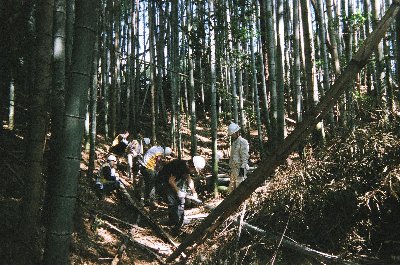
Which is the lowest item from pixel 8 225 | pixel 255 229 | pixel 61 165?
pixel 255 229

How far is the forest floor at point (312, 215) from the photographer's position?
352 centimetres

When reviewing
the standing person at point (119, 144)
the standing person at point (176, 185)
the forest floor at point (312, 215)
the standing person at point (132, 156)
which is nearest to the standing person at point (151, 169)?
the standing person at point (176, 185)

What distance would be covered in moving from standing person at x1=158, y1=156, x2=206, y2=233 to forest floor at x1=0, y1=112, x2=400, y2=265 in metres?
0.68

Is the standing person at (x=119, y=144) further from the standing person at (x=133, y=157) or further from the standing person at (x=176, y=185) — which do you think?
the standing person at (x=176, y=185)

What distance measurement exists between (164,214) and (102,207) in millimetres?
1157

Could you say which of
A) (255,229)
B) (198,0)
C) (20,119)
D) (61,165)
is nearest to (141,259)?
(255,229)

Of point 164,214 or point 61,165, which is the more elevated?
point 61,165

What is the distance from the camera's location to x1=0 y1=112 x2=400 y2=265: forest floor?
352 centimetres

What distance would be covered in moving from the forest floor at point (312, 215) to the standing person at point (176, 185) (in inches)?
26.7

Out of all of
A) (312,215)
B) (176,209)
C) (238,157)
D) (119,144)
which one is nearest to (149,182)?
(176,209)

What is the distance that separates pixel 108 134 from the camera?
12680 millimetres

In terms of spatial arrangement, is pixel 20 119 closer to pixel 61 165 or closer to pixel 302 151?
pixel 302 151

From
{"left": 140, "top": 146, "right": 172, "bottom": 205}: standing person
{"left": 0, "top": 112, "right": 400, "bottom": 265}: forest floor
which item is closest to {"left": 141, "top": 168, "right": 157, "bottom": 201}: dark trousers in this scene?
{"left": 140, "top": 146, "right": 172, "bottom": 205}: standing person

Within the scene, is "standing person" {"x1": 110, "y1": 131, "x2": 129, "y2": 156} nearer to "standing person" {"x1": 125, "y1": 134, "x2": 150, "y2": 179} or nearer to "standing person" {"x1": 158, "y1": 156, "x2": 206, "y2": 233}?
"standing person" {"x1": 125, "y1": 134, "x2": 150, "y2": 179}
